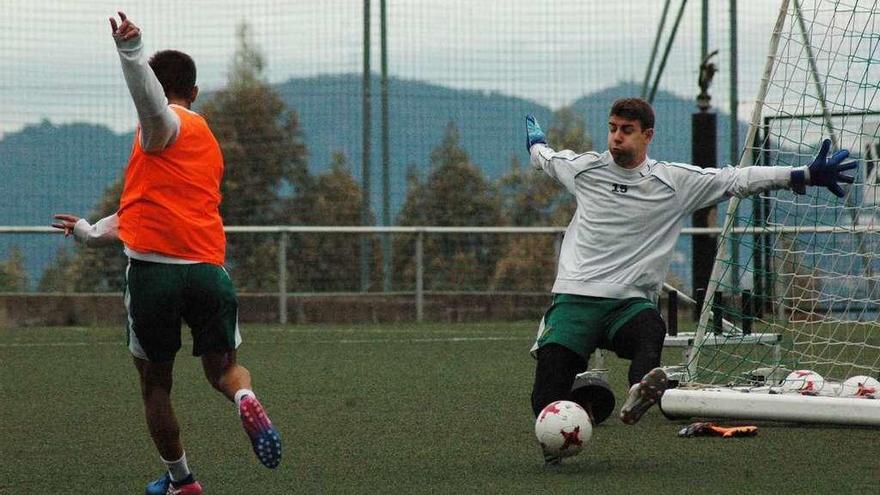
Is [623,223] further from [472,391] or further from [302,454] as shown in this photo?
[472,391]

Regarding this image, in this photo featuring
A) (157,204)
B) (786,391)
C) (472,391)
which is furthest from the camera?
(472,391)

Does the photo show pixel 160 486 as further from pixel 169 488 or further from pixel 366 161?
pixel 366 161

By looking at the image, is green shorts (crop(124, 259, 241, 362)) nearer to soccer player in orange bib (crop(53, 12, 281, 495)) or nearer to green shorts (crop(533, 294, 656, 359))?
soccer player in orange bib (crop(53, 12, 281, 495))

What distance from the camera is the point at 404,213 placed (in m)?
16.6

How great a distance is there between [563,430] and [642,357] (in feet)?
1.56

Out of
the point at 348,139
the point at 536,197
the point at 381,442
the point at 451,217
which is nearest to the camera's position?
the point at 381,442

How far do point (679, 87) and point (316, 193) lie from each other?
12.9ft

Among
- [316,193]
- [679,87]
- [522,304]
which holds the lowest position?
[522,304]

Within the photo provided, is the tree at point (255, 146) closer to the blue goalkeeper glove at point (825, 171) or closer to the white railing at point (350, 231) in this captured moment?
the white railing at point (350, 231)

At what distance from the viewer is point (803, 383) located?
25.0 feet

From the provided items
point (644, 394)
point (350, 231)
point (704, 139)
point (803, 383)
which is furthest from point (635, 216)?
Answer: point (350, 231)

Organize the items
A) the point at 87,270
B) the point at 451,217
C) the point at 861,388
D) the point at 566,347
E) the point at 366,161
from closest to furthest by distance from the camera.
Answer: the point at 566,347, the point at 861,388, the point at 87,270, the point at 366,161, the point at 451,217

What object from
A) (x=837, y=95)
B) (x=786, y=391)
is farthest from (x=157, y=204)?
(x=837, y=95)

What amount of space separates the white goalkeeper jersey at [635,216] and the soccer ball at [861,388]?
50.3 inches
